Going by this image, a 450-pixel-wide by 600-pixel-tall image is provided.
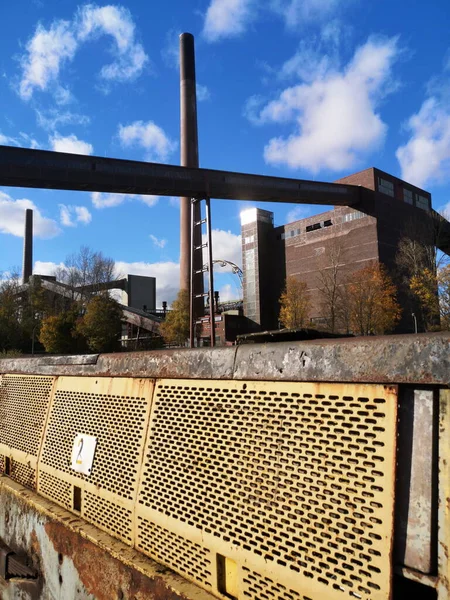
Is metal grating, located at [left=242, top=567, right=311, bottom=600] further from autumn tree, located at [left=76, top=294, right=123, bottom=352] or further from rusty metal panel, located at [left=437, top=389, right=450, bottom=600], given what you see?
autumn tree, located at [left=76, top=294, right=123, bottom=352]

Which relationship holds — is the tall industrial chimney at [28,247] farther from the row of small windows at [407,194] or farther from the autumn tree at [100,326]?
the row of small windows at [407,194]

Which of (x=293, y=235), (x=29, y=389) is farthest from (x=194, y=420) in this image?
(x=293, y=235)

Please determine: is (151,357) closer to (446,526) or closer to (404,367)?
(404,367)

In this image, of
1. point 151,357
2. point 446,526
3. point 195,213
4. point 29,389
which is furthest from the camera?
point 195,213

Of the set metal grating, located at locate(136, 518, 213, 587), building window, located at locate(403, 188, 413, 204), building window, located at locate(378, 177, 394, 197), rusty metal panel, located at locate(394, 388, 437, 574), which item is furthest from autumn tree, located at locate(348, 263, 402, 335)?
rusty metal panel, located at locate(394, 388, 437, 574)

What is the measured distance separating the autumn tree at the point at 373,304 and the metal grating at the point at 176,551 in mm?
34996

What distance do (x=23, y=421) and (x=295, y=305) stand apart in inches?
1572

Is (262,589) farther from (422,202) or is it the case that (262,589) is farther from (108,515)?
(422,202)

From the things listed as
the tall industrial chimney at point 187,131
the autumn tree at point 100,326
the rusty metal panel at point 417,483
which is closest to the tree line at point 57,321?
the autumn tree at point 100,326

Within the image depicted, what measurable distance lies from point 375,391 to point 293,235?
5144 centimetres

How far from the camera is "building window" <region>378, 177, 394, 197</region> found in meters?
45.6

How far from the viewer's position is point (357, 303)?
37.2 m

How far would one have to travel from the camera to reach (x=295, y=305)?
142ft

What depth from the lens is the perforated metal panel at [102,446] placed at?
3014 mm
